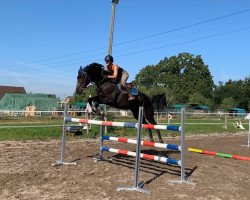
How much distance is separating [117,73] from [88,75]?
0.66m

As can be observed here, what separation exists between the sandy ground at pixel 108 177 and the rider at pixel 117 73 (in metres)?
1.78

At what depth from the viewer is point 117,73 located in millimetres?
8641

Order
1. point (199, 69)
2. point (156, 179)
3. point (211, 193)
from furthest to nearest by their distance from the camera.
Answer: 1. point (199, 69)
2. point (156, 179)
3. point (211, 193)

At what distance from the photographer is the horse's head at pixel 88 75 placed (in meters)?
8.46

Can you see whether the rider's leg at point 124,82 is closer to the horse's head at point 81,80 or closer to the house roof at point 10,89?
the horse's head at point 81,80

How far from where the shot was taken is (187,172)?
8.32 meters

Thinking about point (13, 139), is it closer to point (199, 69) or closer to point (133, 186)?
point (133, 186)

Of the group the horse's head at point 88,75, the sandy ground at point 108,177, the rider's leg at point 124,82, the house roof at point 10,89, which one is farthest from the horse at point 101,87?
the house roof at point 10,89

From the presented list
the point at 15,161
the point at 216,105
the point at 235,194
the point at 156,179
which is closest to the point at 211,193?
the point at 235,194

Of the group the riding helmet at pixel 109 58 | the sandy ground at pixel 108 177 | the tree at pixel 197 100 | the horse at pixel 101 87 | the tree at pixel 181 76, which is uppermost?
the tree at pixel 181 76

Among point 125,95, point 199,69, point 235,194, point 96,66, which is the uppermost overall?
point 199,69


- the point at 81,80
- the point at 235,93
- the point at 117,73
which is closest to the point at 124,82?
the point at 117,73

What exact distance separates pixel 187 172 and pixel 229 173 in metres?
0.96

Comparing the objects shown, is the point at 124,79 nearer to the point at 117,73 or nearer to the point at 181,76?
the point at 117,73
